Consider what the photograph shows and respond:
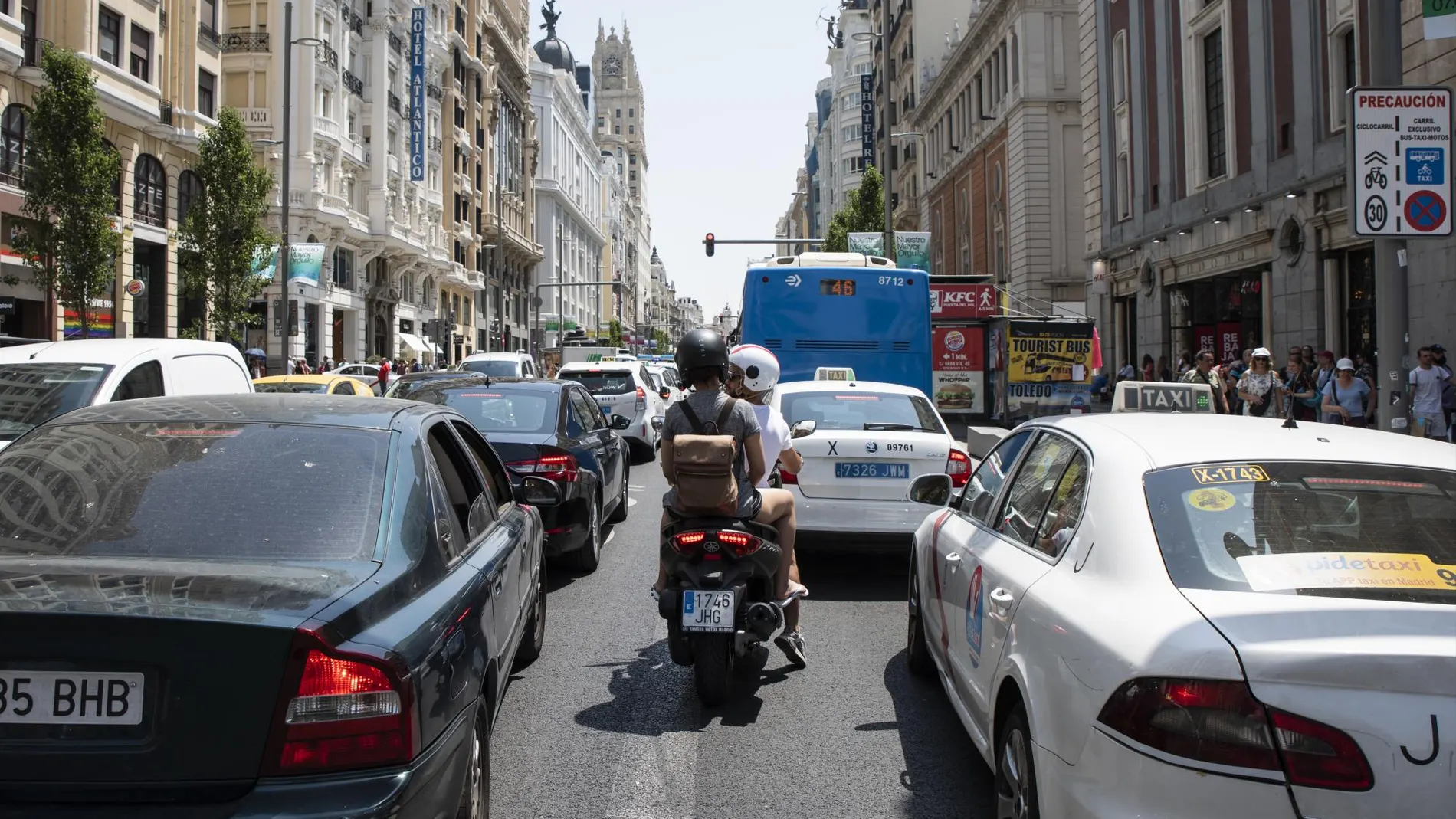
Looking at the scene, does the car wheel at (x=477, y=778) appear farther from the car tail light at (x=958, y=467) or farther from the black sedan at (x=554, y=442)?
the car tail light at (x=958, y=467)

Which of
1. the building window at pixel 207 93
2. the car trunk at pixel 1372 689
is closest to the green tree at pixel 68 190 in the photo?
Answer: the building window at pixel 207 93

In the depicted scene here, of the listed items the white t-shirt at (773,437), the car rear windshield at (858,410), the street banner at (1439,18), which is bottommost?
the white t-shirt at (773,437)

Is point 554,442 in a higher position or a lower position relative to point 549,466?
higher

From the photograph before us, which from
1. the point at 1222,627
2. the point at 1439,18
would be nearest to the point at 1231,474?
the point at 1222,627

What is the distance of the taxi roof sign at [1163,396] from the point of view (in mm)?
10359

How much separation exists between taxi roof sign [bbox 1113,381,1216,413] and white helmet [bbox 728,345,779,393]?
5201mm

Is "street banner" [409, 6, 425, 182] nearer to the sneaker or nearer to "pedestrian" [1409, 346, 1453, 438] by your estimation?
"pedestrian" [1409, 346, 1453, 438]

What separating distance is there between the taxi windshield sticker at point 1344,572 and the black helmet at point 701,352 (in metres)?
3.16

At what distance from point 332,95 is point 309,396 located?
143 feet

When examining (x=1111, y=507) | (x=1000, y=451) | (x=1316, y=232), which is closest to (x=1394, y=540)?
(x=1111, y=507)

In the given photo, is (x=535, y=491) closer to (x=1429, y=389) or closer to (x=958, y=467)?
(x=958, y=467)

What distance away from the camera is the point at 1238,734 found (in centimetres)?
262

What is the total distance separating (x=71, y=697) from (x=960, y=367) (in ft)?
84.2

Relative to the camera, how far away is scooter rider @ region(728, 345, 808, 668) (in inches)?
249
